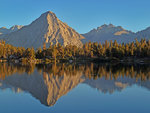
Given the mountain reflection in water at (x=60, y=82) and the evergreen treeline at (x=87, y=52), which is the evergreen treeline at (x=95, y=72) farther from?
the evergreen treeline at (x=87, y=52)

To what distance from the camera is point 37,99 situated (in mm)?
23375

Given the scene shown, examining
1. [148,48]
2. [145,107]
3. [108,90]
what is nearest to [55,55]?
[148,48]

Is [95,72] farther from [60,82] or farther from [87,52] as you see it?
[87,52]

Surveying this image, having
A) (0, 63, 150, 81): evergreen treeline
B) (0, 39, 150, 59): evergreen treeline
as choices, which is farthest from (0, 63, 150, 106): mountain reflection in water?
(0, 39, 150, 59): evergreen treeline

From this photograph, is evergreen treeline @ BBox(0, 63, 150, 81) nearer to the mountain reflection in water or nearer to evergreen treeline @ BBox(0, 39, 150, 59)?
the mountain reflection in water

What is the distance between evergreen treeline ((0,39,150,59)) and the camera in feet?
394

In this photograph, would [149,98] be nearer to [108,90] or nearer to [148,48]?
[108,90]

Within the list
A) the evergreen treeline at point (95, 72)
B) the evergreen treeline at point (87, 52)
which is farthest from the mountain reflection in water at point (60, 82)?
the evergreen treeline at point (87, 52)

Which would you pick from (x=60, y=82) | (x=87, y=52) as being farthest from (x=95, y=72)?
(x=87, y=52)

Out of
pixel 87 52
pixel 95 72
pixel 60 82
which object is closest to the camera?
pixel 60 82

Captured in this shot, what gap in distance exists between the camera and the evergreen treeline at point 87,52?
120m

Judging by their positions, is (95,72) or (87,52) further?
(87,52)

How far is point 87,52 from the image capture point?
14338cm

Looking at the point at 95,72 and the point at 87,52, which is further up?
the point at 87,52
